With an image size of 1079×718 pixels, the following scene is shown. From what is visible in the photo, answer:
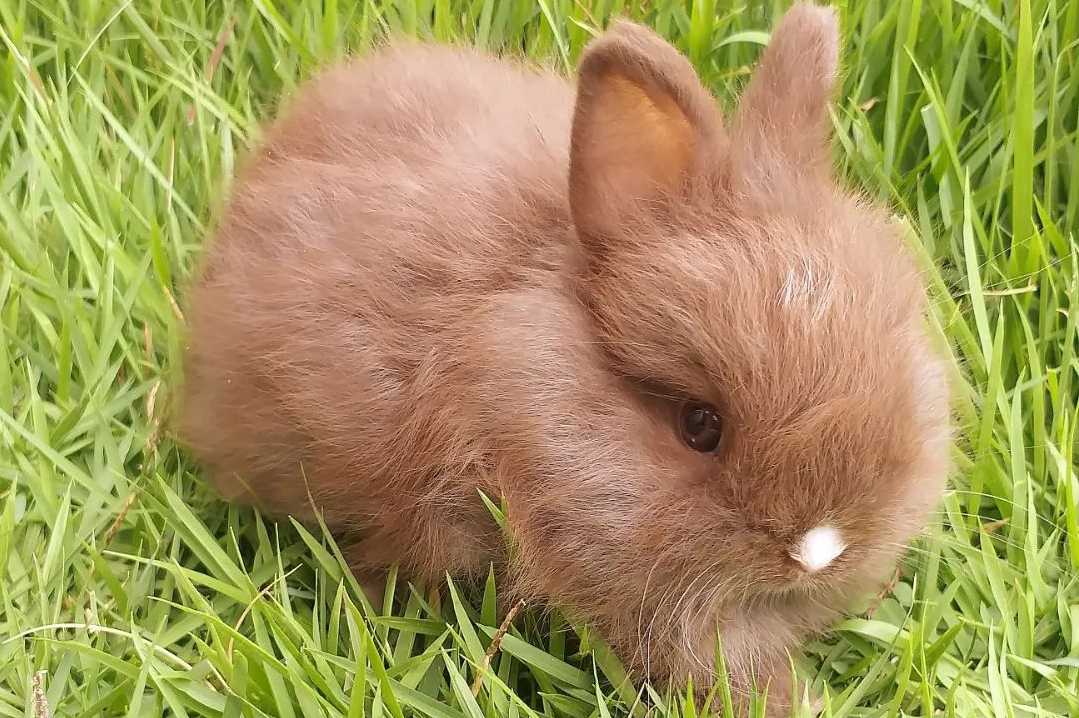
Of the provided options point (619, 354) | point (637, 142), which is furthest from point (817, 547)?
point (637, 142)

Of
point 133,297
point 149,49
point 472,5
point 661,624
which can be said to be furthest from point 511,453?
point 149,49

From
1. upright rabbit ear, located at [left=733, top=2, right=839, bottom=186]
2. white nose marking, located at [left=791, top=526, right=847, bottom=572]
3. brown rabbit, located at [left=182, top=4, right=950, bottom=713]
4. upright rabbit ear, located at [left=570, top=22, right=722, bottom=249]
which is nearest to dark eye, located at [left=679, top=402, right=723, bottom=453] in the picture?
brown rabbit, located at [left=182, top=4, right=950, bottom=713]

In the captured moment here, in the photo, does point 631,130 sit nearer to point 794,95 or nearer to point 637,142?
point 637,142

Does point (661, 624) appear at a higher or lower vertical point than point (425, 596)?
higher

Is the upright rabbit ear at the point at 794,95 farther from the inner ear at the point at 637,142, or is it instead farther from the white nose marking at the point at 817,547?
the white nose marking at the point at 817,547

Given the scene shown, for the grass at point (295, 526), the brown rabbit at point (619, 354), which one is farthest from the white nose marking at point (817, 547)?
the grass at point (295, 526)

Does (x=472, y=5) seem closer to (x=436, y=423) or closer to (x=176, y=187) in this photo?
(x=176, y=187)

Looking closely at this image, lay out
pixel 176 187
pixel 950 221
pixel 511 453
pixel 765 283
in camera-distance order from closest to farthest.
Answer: pixel 765 283, pixel 511 453, pixel 950 221, pixel 176 187
